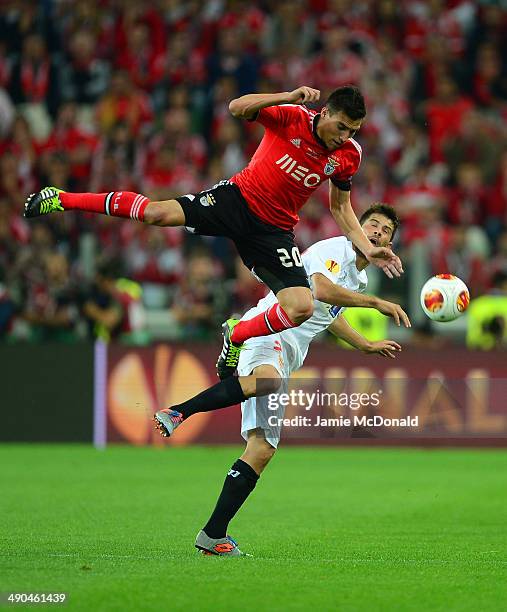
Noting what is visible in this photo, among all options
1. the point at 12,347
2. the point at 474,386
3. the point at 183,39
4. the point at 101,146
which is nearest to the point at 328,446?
the point at 474,386

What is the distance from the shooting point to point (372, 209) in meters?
9.15

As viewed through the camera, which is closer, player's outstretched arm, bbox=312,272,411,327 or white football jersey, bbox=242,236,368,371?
player's outstretched arm, bbox=312,272,411,327

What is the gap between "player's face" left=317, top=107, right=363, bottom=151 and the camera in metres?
8.42

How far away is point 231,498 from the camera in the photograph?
8.05 metres

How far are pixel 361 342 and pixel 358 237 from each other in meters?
0.76

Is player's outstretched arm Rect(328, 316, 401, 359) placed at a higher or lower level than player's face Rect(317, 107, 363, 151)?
lower

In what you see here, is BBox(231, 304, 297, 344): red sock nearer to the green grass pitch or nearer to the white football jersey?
the white football jersey

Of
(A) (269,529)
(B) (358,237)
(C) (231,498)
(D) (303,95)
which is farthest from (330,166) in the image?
(A) (269,529)

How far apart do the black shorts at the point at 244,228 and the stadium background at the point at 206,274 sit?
1.83 m

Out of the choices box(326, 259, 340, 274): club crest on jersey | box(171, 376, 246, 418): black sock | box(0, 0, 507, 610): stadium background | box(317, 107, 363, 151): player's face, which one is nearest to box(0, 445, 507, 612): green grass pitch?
box(0, 0, 507, 610): stadium background

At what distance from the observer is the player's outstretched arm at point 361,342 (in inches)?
328

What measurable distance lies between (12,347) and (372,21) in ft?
25.8

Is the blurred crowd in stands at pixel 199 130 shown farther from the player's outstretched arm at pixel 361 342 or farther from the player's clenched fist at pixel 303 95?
the player's clenched fist at pixel 303 95

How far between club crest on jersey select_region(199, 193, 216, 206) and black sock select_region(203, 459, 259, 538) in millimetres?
1754
